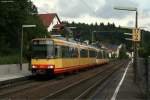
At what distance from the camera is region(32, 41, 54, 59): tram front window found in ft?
123

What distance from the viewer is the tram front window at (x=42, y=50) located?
37.5 m

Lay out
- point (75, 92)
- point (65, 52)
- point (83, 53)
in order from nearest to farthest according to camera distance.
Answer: point (75, 92)
point (65, 52)
point (83, 53)

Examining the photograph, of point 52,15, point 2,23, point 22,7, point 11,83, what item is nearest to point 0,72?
point 11,83

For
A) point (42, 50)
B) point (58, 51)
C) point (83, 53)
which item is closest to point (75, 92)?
point (42, 50)

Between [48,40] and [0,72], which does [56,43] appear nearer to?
[48,40]

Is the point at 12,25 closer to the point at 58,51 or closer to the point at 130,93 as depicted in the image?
the point at 58,51

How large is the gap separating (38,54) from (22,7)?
22053 mm

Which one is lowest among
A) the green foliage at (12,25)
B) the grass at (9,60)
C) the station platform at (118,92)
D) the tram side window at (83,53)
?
the station platform at (118,92)

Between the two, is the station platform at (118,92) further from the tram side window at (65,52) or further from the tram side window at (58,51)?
the tram side window at (65,52)

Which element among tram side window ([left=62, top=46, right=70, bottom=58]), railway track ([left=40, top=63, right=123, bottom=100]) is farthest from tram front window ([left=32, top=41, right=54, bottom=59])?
railway track ([left=40, top=63, right=123, bottom=100])

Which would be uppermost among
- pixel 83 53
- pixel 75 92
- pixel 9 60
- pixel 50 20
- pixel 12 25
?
pixel 50 20

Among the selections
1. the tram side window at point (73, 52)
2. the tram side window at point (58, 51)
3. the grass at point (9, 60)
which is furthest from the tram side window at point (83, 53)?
the tram side window at point (58, 51)

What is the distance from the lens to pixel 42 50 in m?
37.7

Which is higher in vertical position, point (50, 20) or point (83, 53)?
point (50, 20)
